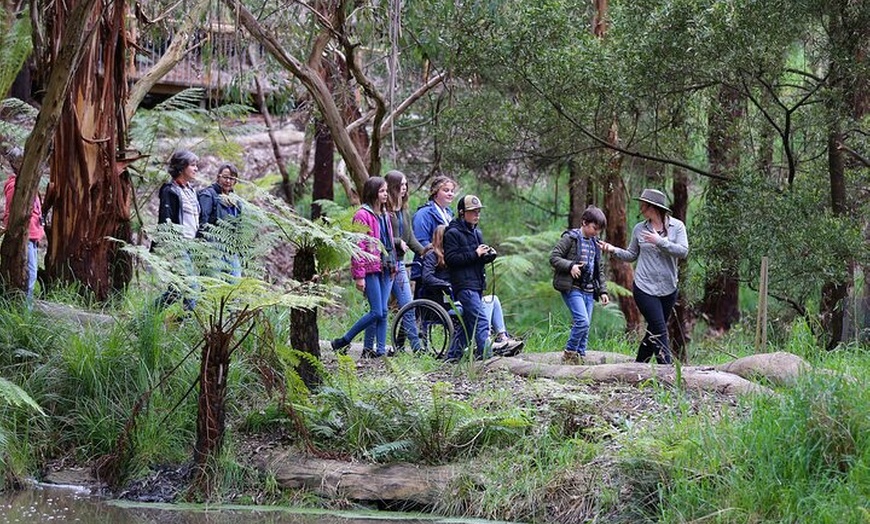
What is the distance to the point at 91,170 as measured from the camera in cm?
1263

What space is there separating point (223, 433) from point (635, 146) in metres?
8.57

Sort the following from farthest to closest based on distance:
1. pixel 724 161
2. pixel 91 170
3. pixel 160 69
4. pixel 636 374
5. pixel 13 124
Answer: pixel 724 161 < pixel 13 124 < pixel 160 69 < pixel 91 170 < pixel 636 374

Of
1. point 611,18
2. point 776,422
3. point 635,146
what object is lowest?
point 776,422

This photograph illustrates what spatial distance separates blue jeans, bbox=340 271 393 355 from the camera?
11.0 m

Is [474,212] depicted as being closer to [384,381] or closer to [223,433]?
[384,381]

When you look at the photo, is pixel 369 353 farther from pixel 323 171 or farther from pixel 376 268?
pixel 323 171

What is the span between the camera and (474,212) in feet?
35.4

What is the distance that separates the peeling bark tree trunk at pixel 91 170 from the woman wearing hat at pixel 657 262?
5.44 metres

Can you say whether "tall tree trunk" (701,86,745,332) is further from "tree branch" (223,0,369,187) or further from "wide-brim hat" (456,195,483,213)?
"tree branch" (223,0,369,187)

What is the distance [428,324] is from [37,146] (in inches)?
156

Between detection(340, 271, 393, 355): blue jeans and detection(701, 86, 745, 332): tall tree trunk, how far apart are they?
13.2 ft

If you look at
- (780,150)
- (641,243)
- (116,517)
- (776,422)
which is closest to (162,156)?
(780,150)

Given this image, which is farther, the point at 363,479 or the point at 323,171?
the point at 323,171

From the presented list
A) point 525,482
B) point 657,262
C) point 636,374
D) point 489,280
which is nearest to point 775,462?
point 525,482
